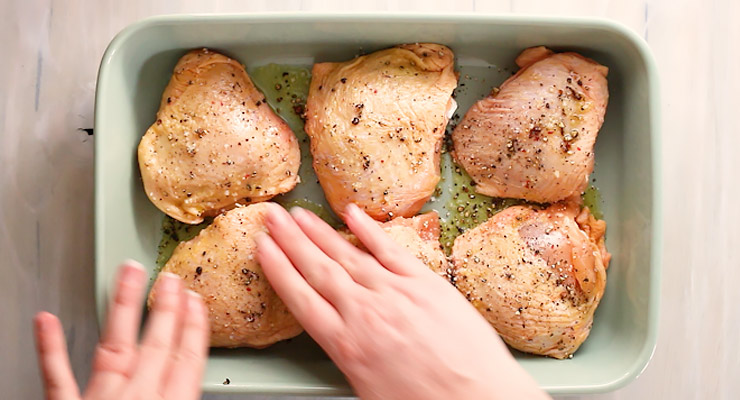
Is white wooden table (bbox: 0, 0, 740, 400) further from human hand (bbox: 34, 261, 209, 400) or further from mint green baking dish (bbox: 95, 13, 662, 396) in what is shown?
human hand (bbox: 34, 261, 209, 400)

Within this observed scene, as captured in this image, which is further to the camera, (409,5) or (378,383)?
(409,5)

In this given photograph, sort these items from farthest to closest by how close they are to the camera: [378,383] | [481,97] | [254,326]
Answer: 1. [481,97]
2. [254,326]
3. [378,383]

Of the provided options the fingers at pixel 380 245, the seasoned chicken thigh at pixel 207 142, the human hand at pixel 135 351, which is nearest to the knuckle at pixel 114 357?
the human hand at pixel 135 351

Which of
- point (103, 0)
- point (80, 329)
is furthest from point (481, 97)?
point (80, 329)

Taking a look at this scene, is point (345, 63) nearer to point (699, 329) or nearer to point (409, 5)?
point (409, 5)

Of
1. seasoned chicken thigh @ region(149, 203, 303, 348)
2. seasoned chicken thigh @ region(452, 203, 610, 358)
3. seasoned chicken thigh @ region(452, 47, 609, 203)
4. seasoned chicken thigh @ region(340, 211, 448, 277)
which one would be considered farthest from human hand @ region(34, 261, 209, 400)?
seasoned chicken thigh @ region(452, 47, 609, 203)

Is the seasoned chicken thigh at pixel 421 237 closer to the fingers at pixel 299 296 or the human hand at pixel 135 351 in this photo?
the fingers at pixel 299 296

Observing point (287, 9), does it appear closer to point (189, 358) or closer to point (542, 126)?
point (542, 126)
